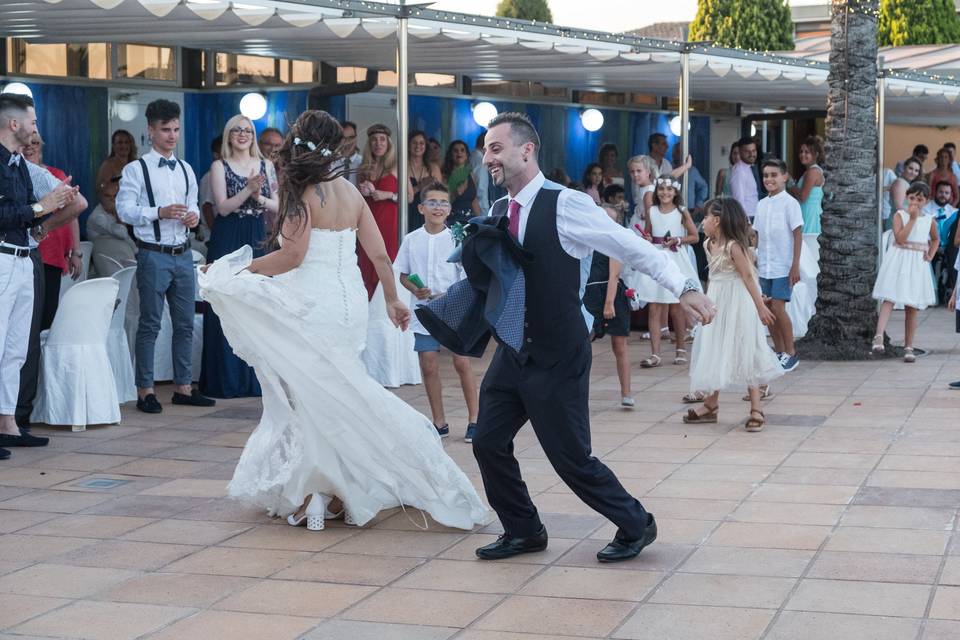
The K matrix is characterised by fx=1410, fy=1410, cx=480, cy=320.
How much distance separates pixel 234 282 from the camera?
20.5 ft

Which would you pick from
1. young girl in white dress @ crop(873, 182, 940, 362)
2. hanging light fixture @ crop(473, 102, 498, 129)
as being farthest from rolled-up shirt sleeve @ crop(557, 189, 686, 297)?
hanging light fixture @ crop(473, 102, 498, 129)

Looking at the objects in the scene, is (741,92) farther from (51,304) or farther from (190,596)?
(190,596)

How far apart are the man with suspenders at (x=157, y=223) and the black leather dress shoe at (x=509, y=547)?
4.41 m

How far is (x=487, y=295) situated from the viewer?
5469mm

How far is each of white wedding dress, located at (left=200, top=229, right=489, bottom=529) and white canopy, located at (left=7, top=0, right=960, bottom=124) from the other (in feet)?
9.38

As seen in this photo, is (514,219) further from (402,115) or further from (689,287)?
(402,115)

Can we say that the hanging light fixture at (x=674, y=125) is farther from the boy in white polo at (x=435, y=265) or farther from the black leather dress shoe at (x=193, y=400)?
the boy in white polo at (x=435, y=265)

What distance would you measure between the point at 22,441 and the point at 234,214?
2354 millimetres

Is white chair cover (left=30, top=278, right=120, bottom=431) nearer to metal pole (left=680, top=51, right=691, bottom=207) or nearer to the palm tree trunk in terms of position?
metal pole (left=680, top=51, right=691, bottom=207)

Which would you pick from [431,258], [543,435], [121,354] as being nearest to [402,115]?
[431,258]

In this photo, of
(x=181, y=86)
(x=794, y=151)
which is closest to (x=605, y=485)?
(x=181, y=86)

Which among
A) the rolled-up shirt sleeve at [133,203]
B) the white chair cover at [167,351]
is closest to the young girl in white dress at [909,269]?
the white chair cover at [167,351]

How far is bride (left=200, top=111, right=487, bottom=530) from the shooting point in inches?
241

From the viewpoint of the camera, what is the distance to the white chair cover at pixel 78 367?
28.9ft
